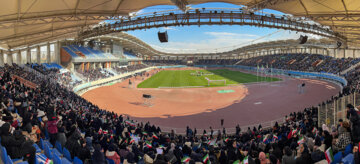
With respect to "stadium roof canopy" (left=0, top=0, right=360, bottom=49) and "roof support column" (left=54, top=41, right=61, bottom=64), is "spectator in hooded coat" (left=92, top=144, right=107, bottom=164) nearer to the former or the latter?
"stadium roof canopy" (left=0, top=0, right=360, bottom=49)

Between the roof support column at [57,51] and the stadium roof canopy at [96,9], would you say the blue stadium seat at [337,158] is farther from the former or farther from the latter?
the roof support column at [57,51]

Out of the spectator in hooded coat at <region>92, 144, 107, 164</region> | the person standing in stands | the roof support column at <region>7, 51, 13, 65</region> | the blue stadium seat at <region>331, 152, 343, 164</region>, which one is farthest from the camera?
the roof support column at <region>7, 51, 13, 65</region>

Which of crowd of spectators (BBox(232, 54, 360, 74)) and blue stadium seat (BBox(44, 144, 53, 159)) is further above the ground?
crowd of spectators (BBox(232, 54, 360, 74))

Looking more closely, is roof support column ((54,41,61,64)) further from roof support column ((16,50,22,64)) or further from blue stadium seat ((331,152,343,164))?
blue stadium seat ((331,152,343,164))

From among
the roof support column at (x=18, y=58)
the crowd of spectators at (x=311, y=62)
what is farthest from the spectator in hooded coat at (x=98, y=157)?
the crowd of spectators at (x=311, y=62)

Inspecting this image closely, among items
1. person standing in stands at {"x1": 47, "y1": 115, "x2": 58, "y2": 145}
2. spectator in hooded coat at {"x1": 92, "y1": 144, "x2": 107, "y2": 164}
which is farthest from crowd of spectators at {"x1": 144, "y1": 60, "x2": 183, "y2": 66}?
spectator in hooded coat at {"x1": 92, "y1": 144, "x2": 107, "y2": 164}

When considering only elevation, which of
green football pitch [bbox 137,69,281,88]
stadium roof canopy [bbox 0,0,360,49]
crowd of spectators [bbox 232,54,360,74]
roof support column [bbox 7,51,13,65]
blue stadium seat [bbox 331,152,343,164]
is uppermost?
stadium roof canopy [bbox 0,0,360,49]

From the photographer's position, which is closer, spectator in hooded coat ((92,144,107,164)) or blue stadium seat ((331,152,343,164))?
blue stadium seat ((331,152,343,164))

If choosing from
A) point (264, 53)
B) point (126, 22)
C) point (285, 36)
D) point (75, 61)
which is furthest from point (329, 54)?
point (75, 61)

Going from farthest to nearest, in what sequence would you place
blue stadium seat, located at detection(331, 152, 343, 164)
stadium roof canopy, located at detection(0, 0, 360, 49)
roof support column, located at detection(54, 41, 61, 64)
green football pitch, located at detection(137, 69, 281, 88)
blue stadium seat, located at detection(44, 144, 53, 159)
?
green football pitch, located at detection(137, 69, 281, 88)
roof support column, located at detection(54, 41, 61, 64)
stadium roof canopy, located at detection(0, 0, 360, 49)
blue stadium seat, located at detection(44, 144, 53, 159)
blue stadium seat, located at detection(331, 152, 343, 164)

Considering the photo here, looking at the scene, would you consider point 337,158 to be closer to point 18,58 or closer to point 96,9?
point 96,9

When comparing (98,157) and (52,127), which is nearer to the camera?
(98,157)

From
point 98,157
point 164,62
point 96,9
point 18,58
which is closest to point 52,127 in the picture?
point 98,157

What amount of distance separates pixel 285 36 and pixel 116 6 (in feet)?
201
